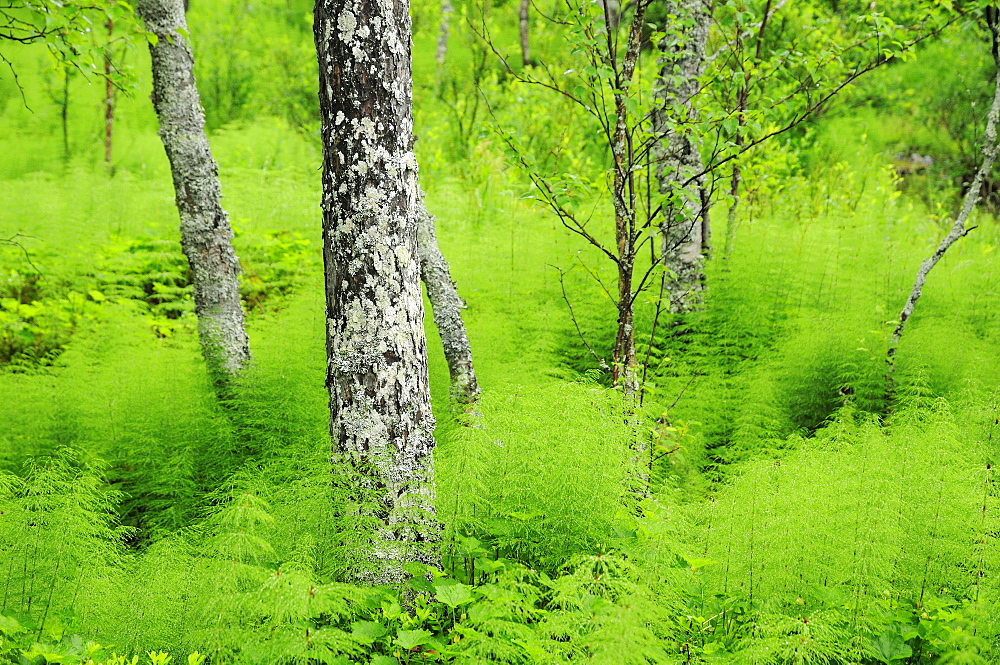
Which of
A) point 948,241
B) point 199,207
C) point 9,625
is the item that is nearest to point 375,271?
point 9,625

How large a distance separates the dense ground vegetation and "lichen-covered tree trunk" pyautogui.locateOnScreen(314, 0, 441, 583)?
16 centimetres

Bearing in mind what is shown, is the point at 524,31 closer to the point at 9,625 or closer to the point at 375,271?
the point at 375,271

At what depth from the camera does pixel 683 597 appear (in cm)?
278

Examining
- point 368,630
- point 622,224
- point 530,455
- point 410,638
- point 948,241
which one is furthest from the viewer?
point 948,241

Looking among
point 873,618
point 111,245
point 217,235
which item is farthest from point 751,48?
point 111,245

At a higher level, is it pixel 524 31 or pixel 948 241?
pixel 524 31

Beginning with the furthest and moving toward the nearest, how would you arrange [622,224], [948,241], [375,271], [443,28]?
[443,28] < [948,241] < [622,224] < [375,271]

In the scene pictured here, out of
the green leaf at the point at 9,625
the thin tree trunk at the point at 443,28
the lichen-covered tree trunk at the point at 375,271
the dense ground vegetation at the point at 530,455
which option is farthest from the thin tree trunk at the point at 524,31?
the green leaf at the point at 9,625

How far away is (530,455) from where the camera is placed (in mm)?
3217

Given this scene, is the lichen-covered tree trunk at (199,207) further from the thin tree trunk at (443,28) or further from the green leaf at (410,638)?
the thin tree trunk at (443,28)

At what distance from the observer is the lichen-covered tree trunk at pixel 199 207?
4848mm

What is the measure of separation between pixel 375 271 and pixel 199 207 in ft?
8.53

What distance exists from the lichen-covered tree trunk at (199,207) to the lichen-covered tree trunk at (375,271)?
7.05ft

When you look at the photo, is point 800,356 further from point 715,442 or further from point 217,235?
point 217,235
